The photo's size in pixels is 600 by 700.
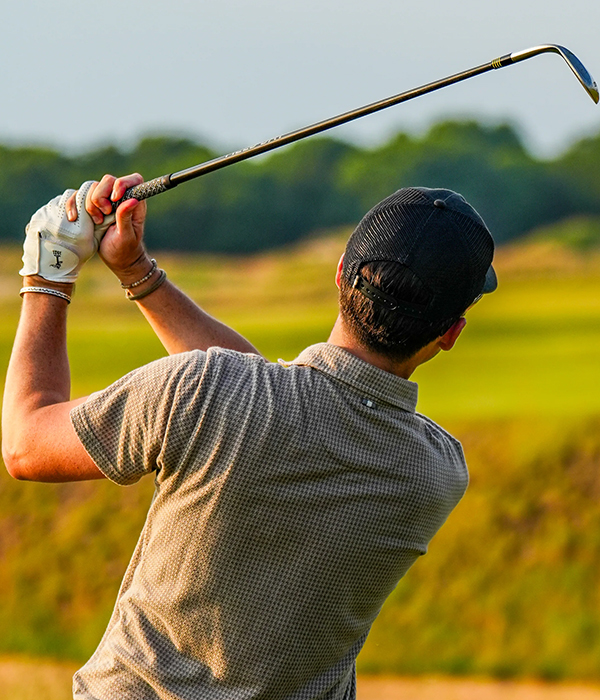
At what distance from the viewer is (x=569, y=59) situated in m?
1.88

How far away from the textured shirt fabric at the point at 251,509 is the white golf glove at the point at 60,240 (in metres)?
0.36

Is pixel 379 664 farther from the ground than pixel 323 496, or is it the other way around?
pixel 323 496

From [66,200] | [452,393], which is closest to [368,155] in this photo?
[452,393]

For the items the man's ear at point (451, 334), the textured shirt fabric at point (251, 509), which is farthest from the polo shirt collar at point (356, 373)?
the man's ear at point (451, 334)

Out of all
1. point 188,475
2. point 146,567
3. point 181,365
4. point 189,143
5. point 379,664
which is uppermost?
point 181,365

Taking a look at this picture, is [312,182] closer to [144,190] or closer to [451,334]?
[144,190]

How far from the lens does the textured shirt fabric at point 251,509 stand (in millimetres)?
1512

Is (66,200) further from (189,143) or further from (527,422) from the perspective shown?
(189,143)

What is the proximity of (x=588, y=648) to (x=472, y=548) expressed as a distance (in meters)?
0.89

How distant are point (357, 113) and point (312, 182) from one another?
46.5ft

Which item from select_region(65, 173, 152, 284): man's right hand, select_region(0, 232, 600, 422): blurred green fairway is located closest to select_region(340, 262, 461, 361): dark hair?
select_region(65, 173, 152, 284): man's right hand

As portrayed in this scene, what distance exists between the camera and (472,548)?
6.32 meters

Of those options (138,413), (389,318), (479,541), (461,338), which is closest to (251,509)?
(138,413)

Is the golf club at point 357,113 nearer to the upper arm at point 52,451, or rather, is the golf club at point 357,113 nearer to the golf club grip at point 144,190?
the golf club grip at point 144,190
